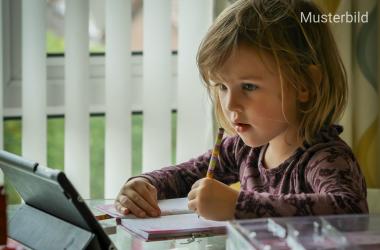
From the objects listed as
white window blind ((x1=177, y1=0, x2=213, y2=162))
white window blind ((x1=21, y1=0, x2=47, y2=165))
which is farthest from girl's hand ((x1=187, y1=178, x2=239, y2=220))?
white window blind ((x1=21, y1=0, x2=47, y2=165))

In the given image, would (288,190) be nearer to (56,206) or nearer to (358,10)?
(56,206)

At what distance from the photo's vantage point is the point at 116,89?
1.82m

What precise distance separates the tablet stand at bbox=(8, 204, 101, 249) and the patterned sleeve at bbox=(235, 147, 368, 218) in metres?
0.27

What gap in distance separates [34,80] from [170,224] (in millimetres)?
794

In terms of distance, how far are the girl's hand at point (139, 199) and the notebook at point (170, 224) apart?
1cm

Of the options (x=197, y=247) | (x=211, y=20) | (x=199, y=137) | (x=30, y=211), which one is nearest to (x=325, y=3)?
(x=211, y=20)

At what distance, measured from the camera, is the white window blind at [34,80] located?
5.79ft

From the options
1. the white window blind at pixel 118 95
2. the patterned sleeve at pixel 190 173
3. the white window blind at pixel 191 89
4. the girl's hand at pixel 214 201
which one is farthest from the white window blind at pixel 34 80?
the girl's hand at pixel 214 201

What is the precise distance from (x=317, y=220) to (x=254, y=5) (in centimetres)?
49

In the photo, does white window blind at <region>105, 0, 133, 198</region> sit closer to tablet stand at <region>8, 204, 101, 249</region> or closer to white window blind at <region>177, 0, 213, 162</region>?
white window blind at <region>177, 0, 213, 162</region>

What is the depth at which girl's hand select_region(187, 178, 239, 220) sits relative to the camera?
109cm

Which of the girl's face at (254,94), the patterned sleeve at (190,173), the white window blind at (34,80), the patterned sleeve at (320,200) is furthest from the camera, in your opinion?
the white window blind at (34,80)

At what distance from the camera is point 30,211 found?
1.06 m

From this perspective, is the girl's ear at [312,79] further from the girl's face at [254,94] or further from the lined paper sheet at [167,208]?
the lined paper sheet at [167,208]
